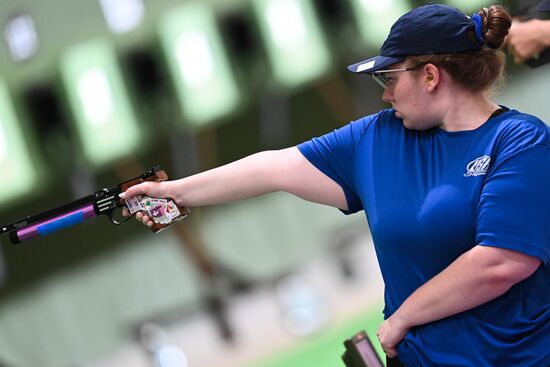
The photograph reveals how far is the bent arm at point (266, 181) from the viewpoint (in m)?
1.84

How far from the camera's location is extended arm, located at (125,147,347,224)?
1.84 m

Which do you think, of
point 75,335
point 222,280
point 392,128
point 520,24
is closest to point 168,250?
point 222,280

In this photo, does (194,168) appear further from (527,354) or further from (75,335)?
(527,354)

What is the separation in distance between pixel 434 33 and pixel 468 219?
34 centimetres

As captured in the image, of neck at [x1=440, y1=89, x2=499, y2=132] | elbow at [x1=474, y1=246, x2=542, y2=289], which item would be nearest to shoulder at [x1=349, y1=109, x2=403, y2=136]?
neck at [x1=440, y1=89, x2=499, y2=132]

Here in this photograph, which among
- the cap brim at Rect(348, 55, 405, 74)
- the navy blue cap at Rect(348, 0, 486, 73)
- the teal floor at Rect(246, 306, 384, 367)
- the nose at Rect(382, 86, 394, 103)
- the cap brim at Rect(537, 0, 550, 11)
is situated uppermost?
the navy blue cap at Rect(348, 0, 486, 73)

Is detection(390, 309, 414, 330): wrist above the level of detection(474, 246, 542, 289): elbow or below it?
below

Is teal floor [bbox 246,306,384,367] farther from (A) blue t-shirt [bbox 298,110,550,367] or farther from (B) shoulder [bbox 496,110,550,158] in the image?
(B) shoulder [bbox 496,110,550,158]

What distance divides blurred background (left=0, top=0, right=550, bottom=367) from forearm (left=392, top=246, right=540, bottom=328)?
1.84 meters

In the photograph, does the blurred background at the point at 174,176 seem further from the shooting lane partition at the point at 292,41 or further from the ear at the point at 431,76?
the ear at the point at 431,76

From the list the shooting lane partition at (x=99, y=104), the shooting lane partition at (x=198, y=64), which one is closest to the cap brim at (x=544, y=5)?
the shooting lane partition at (x=198, y=64)

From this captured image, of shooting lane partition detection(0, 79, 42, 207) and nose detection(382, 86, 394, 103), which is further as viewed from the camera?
shooting lane partition detection(0, 79, 42, 207)

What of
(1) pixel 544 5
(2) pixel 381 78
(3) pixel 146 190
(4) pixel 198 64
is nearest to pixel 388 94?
(2) pixel 381 78

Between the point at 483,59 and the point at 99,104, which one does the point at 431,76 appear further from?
the point at 99,104
